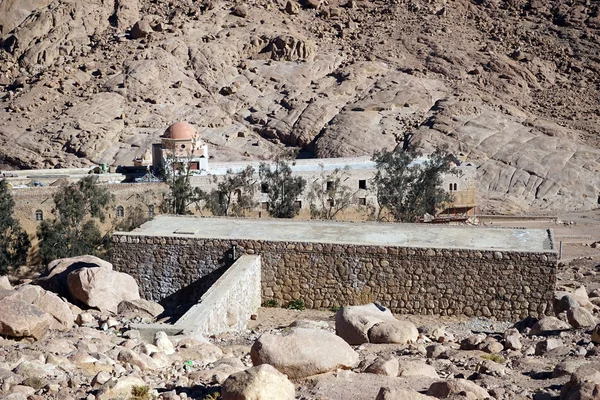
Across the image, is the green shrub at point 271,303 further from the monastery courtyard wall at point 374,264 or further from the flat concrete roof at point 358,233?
the flat concrete roof at point 358,233

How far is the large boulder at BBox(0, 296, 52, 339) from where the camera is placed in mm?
10498

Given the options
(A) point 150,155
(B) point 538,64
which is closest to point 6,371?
(A) point 150,155

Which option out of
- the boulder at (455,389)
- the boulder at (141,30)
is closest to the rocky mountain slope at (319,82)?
the boulder at (141,30)

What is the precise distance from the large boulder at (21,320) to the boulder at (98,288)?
134 inches

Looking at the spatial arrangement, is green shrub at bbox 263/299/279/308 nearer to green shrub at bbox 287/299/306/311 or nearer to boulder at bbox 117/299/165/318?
green shrub at bbox 287/299/306/311

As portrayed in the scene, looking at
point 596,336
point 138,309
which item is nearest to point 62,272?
point 138,309

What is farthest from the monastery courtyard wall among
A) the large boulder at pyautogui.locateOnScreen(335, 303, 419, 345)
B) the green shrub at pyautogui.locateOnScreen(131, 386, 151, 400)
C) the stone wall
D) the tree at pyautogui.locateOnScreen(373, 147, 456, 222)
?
the tree at pyautogui.locateOnScreen(373, 147, 456, 222)

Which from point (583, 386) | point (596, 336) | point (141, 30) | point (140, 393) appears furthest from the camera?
point (141, 30)

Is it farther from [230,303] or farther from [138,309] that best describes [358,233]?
[138,309]

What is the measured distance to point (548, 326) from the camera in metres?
12.1

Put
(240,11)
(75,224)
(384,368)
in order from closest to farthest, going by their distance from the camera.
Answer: (384,368)
(75,224)
(240,11)

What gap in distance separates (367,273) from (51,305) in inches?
232

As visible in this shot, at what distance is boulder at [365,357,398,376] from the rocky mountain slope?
1319 inches

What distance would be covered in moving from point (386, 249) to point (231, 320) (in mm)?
3132
